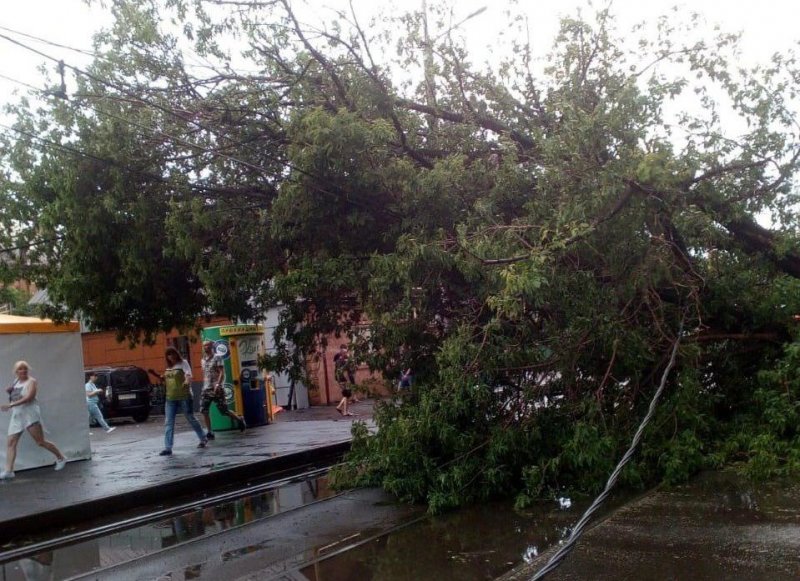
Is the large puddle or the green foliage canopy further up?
the green foliage canopy

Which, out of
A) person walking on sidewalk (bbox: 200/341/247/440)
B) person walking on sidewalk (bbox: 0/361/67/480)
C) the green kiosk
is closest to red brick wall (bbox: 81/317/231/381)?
the green kiosk

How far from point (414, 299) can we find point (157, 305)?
A: 4.15m

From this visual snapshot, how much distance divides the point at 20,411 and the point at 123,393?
37.5 feet

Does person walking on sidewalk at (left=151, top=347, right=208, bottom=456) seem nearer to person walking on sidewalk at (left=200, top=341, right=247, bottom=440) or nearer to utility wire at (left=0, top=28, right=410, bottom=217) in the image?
person walking on sidewalk at (left=200, top=341, right=247, bottom=440)

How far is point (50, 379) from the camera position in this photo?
11625 millimetres

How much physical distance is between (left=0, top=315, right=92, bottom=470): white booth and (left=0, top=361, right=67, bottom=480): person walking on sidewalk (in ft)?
1.04

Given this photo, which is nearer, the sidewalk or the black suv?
the sidewalk

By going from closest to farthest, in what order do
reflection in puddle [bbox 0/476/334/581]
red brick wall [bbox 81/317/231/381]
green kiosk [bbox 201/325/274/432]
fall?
reflection in puddle [bbox 0/476/334/581], green kiosk [bbox 201/325/274/432], red brick wall [bbox 81/317/231/381]

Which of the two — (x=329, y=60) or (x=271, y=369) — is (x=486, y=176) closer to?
(x=329, y=60)

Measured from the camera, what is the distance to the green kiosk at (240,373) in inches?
620

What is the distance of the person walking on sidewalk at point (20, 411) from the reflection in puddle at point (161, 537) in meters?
Answer: 3.09

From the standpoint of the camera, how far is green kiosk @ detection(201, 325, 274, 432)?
15742mm

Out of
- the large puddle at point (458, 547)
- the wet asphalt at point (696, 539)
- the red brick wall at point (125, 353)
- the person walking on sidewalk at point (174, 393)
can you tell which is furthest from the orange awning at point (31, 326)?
the red brick wall at point (125, 353)

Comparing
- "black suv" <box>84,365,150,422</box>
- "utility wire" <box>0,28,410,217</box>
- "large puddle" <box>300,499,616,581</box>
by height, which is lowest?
"large puddle" <box>300,499,616,581</box>
